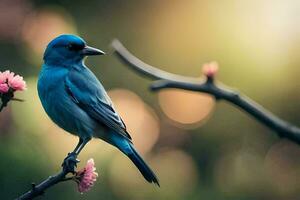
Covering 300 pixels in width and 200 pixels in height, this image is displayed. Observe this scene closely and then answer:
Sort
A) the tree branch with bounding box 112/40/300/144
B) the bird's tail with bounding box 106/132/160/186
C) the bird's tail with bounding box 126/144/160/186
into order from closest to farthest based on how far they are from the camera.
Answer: the tree branch with bounding box 112/40/300/144 → the bird's tail with bounding box 126/144/160/186 → the bird's tail with bounding box 106/132/160/186

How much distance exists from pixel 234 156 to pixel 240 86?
0.31 metres

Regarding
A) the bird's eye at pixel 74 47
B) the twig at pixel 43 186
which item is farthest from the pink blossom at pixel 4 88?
the bird's eye at pixel 74 47

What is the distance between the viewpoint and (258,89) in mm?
3494

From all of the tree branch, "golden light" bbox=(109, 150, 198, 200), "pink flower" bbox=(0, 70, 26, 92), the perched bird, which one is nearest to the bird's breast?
the perched bird

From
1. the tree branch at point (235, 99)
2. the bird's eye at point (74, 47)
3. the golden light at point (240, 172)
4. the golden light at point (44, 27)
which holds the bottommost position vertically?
the golden light at point (240, 172)

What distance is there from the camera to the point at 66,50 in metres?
2.33

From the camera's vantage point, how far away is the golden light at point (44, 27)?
3604mm

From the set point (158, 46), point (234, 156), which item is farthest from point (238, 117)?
point (158, 46)

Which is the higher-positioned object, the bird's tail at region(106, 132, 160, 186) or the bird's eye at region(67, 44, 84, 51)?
the bird's eye at region(67, 44, 84, 51)

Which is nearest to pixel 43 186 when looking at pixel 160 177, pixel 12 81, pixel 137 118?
pixel 12 81

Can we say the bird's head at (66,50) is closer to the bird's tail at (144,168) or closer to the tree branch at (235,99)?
Answer: the bird's tail at (144,168)

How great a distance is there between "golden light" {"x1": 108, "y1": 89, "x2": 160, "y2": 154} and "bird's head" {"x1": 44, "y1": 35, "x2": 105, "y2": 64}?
0.89 meters

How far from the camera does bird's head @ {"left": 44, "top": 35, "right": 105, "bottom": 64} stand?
7.50 feet

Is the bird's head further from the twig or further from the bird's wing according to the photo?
the twig
